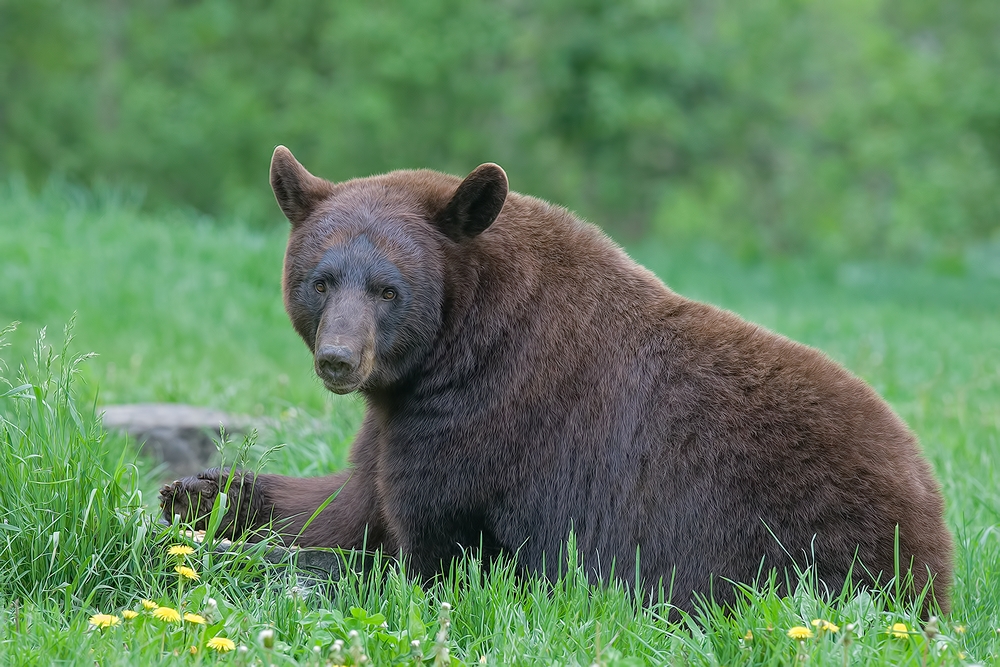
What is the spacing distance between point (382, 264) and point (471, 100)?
2239cm

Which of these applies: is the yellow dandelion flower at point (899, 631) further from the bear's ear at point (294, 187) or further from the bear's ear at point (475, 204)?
the bear's ear at point (294, 187)

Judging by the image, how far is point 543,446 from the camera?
383 centimetres

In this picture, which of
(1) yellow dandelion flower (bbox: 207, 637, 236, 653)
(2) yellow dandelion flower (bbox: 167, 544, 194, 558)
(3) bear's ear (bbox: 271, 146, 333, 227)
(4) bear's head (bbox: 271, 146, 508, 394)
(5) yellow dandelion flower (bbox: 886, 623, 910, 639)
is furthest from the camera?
(3) bear's ear (bbox: 271, 146, 333, 227)

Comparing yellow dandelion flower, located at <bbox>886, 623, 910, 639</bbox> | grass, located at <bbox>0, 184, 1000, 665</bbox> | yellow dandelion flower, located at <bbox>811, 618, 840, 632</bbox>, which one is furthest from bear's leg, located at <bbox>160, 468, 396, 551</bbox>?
yellow dandelion flower, located at <bbox>886, 623, 910, 639</bbox>

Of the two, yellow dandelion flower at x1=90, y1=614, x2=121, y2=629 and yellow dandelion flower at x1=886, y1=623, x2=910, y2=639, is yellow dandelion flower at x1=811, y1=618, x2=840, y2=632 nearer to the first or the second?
yellow dandelion flower at x1=886, y1=623, x2=910, y2=639

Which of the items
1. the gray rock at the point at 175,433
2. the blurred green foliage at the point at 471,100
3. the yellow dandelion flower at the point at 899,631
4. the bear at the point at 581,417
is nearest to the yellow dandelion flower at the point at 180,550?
the bear at the point at 581,417

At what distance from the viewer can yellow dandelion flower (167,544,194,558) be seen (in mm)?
3432

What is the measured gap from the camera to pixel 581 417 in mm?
3869

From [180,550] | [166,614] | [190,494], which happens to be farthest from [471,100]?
[166,614]

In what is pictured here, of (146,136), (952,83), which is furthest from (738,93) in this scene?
(146,136)

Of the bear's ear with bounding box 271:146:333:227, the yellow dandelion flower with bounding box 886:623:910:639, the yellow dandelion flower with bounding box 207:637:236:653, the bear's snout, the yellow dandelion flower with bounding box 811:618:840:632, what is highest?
the bear's ear with bounding box 271:146:333:227

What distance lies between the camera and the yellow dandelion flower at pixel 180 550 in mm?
3432

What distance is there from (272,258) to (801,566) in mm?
8214

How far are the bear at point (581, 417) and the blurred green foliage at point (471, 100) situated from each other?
2017 centimetres
